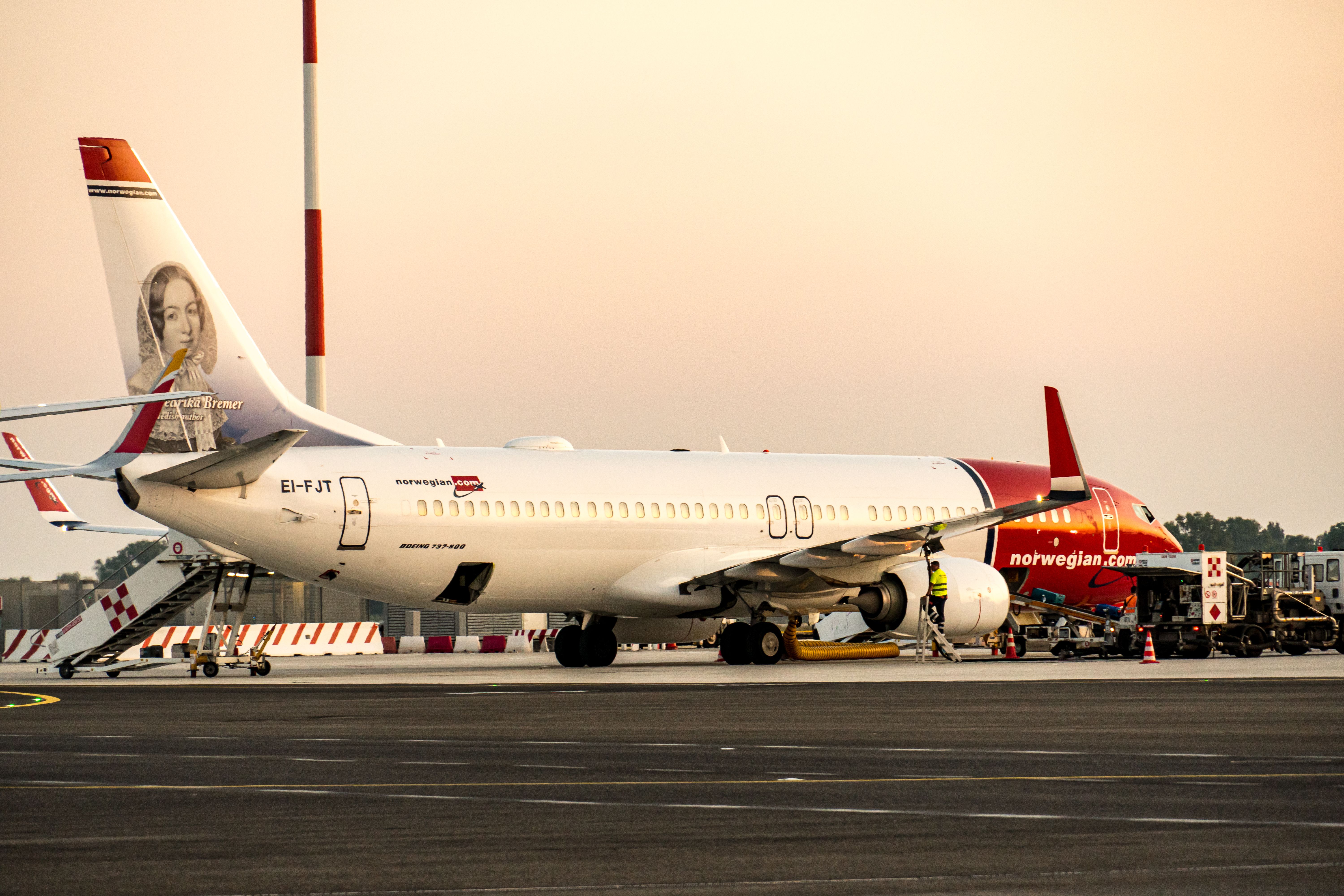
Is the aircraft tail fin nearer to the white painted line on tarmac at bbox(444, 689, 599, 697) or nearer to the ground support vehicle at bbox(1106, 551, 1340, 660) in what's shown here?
the white painted line on tarmac at bbox(444, 689, 599, 697)

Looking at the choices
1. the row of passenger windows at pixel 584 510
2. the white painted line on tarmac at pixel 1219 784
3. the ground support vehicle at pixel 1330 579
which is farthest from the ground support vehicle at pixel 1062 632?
the white painted line on tarmac at pixel 1219 784

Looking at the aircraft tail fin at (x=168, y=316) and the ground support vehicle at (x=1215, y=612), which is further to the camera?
the ground support vehicle at (x=1215, y=612)

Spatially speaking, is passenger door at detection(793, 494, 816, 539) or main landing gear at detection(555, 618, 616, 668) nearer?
main landing gear at detection(555, 618, 616, 668)

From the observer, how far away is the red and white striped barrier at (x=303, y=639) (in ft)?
157

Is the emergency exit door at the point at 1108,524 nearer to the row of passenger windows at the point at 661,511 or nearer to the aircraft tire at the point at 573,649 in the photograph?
the row of passenger windows at the point at 661,511

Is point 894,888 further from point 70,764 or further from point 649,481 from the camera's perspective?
point 649,481

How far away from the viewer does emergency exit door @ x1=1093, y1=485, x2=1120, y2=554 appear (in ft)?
126

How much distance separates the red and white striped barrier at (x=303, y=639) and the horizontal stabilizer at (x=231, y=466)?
20.6 metres

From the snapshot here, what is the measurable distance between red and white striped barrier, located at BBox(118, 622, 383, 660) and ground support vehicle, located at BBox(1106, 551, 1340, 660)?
22599mm

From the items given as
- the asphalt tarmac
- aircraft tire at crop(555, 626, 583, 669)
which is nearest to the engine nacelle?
aircraft tire at crop(555, 626, 583, 669)

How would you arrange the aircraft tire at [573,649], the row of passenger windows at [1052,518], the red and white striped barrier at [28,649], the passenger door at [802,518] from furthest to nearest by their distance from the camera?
the red and white striped barrier at [28,649] → the row of passenger windows at [1052,518] → the passenger door at [802,518] → the aircraft tire at [573,649]

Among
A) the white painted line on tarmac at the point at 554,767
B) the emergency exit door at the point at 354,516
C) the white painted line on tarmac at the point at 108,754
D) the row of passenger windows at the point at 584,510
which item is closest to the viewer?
the white painted line on tarmac at the point at 554,767

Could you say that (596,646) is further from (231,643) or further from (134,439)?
(134,439)

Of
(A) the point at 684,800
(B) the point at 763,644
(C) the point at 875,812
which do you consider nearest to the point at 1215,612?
(B) the point at 763,644
